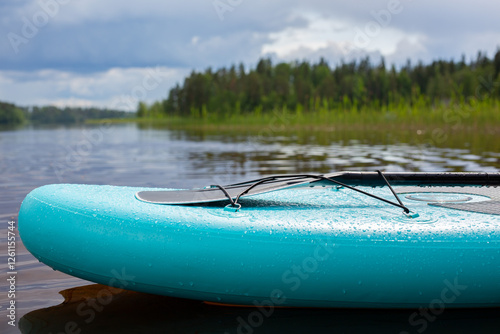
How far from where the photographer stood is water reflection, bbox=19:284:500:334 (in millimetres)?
2346

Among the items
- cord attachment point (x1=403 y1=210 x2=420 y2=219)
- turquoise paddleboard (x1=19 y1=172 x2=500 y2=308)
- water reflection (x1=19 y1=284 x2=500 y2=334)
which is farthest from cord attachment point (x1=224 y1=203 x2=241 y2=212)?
cord attachment point (x1=403 y1=210 x2=420 y2=219)

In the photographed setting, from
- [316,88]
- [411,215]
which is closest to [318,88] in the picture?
[316,88]

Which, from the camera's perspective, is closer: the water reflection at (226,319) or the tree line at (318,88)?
the water reflection at (226,319)

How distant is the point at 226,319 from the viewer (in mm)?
2445

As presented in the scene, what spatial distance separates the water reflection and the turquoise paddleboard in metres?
0.10

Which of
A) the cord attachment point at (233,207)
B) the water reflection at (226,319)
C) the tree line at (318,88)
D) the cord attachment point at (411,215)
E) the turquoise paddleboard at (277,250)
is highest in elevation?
the tree line at (318,88)

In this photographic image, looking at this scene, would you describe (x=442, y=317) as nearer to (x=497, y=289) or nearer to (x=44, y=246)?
(x=497, y=289)

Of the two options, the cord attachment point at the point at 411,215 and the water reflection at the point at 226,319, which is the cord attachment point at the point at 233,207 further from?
the cord attachment point at the point at 411,215

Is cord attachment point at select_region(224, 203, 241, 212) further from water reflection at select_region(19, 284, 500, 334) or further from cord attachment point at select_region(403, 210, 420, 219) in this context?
cord attachment point at select_region(403, 210, 420, 219)

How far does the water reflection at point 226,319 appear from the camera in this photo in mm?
2346

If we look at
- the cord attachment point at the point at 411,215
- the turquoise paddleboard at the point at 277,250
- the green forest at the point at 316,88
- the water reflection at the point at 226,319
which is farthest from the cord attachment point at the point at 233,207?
the green forest at the point at 316,88

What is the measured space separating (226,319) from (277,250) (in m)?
0.46

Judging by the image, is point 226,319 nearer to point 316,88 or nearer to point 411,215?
point 411,215

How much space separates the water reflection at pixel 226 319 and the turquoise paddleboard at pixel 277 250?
0.32 feet
